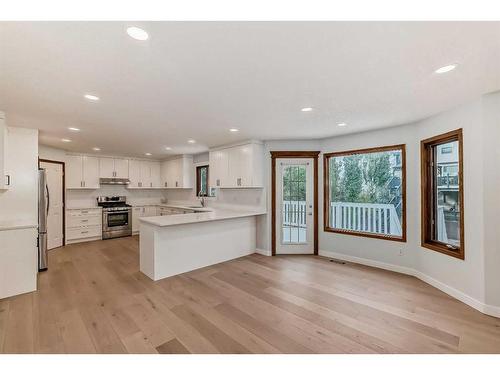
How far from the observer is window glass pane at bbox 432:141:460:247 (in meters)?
3.21

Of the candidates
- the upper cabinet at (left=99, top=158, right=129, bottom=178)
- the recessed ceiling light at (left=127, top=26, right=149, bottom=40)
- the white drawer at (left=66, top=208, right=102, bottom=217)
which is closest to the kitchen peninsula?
the recessed ceiling light at (left=127, top=26, right=149, bottom=40)

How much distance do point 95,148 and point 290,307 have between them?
5.74 metres

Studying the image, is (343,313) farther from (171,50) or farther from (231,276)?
(171,50)

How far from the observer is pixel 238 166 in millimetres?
5148

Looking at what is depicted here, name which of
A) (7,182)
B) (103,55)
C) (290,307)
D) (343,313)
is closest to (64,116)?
(7,182)

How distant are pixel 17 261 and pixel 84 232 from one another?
10.7 ft

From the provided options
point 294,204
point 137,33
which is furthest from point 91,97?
point 294,204

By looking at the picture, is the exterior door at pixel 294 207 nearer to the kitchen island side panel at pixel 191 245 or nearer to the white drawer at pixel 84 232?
the kitchen island side panel at pixel 191 245

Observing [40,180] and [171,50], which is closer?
[171,50]

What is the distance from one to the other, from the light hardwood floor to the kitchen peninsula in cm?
23

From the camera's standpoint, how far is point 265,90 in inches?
94.6

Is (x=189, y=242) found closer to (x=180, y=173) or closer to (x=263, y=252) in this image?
(x=263, y=252)

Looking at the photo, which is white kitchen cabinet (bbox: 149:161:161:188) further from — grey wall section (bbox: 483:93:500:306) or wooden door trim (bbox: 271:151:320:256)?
grey wall section (bbox: 483:93:500:306)

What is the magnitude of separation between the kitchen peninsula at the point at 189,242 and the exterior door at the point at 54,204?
119 inches
